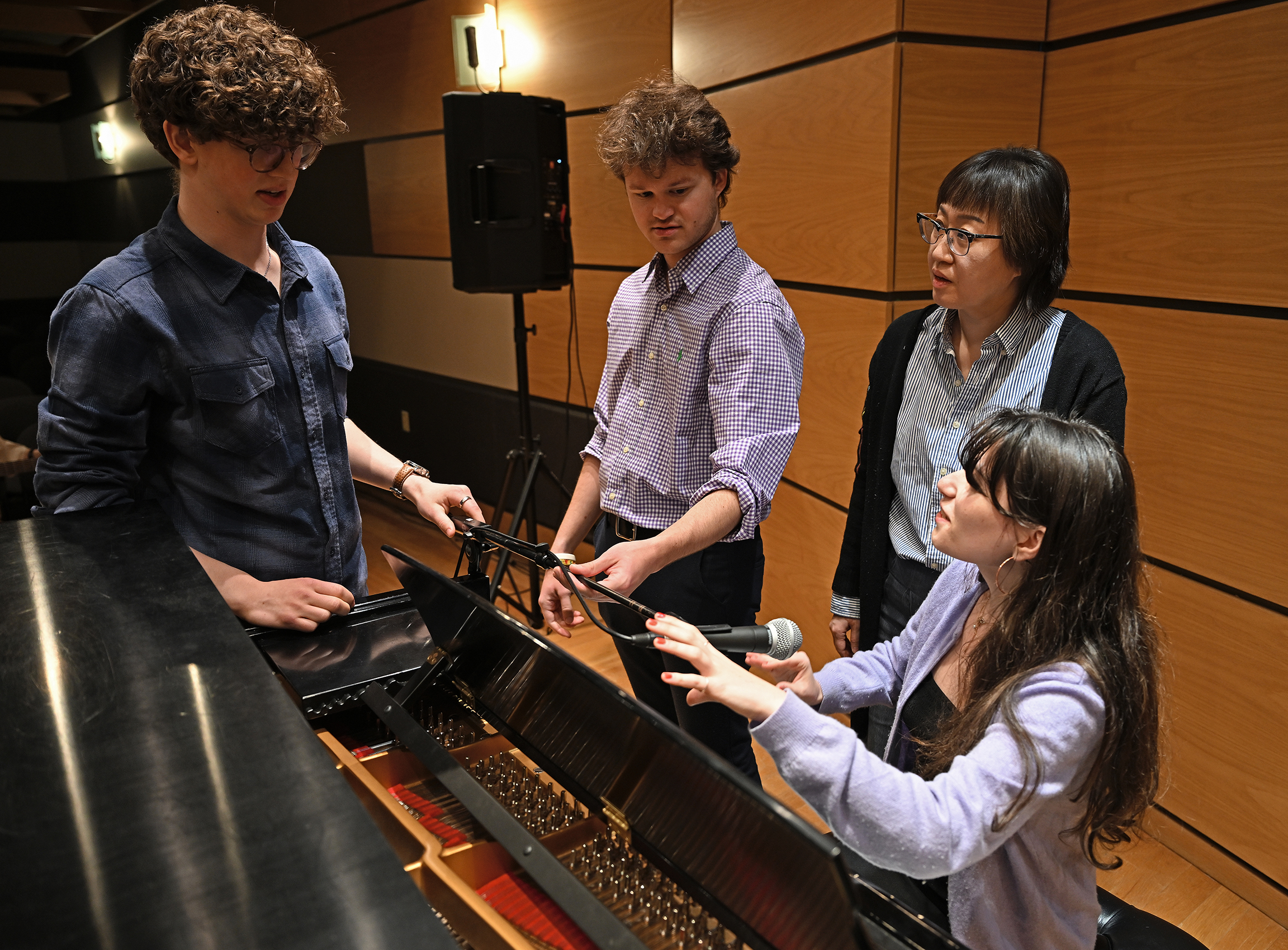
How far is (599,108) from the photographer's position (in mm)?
4012

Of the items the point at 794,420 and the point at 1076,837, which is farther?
the point at 794,420

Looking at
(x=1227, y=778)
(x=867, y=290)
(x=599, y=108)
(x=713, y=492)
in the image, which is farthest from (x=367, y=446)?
(x=599, y=108)

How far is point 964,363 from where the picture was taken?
1.83 metres

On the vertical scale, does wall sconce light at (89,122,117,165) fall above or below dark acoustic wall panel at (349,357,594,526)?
above

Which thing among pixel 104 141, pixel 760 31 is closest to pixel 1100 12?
pixel 760 31

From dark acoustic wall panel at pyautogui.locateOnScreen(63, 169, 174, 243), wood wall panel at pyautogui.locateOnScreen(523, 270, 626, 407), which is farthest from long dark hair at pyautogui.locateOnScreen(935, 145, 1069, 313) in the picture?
dark acoustic wall panel at pyautogui.locateOnScreen(63, 169, 174, 243)

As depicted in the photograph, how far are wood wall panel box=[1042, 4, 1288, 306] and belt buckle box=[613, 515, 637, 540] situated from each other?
1.45 m

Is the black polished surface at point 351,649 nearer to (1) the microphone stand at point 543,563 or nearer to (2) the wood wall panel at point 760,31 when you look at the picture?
(1) the microphone stand at point 543,563

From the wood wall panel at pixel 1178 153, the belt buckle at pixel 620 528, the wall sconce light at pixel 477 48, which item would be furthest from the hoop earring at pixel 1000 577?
the wall sconce light at pixel 477 48

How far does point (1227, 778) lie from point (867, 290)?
1.54m

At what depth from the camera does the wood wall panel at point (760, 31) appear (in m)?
2.58

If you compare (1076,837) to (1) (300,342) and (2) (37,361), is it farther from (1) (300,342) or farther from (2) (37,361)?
(2) (37,361)

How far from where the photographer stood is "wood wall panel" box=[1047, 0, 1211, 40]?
217 centimetres

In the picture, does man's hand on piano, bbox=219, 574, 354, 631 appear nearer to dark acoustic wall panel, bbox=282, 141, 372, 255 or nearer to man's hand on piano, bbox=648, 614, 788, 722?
man's hand on piano, bbox=648, 614, 788, 722
